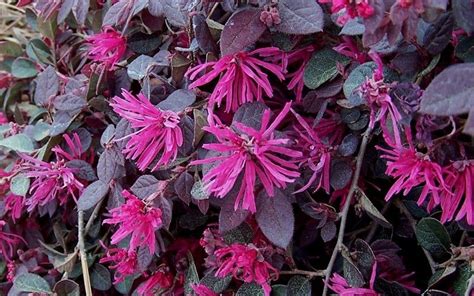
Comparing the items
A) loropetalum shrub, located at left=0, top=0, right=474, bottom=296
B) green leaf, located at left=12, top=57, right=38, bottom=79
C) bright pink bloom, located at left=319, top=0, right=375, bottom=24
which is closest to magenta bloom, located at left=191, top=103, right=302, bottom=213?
A: loropetalum shrub, located at left=0, top=0, right=474, bottom=296

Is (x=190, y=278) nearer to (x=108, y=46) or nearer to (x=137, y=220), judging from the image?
(x=137, y=220)

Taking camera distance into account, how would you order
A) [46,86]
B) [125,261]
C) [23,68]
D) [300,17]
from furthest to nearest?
[23,68]
[46,86]
[125,261]
[300,17]

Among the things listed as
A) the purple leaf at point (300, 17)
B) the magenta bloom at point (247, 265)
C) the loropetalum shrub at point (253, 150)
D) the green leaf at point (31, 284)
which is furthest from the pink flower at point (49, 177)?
the purple leaf at point (300, 17)

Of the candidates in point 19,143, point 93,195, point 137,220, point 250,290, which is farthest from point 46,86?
point 250,290

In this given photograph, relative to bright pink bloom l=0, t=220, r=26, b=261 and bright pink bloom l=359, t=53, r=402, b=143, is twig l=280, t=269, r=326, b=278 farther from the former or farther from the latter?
bright pink bloom l=0, t=220, r=26, b=261

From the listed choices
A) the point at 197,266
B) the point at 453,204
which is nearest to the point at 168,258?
the point at 197,266

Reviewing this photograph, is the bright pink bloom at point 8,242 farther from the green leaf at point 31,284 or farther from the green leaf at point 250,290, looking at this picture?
the green leaf at point 250,290
